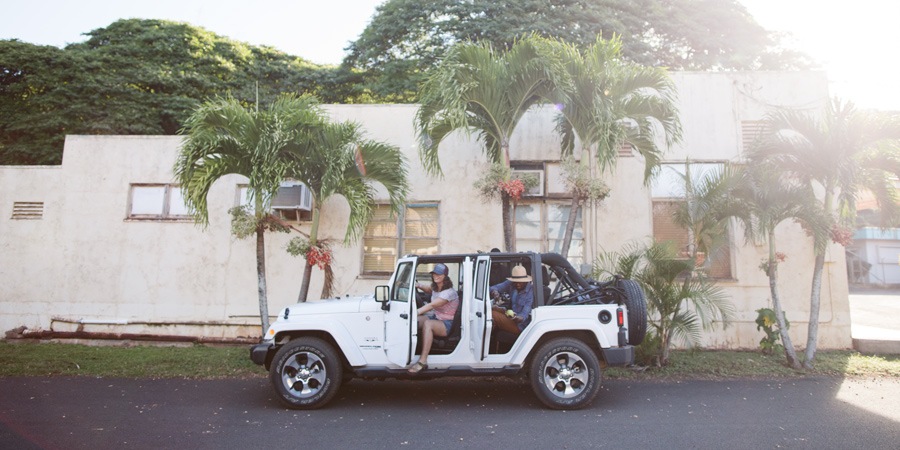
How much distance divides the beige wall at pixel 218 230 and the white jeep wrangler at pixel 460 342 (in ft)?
14.9

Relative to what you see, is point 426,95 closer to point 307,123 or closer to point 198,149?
point 307,123

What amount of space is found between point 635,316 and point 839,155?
191 inches

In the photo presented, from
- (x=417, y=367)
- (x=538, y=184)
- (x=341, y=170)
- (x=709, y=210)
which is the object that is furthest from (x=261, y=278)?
(x=709, y=210)

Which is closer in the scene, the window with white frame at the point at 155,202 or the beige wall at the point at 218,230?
the beige wall at the point at 218,230

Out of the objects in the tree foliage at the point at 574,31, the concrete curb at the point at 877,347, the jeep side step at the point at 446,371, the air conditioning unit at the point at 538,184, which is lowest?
the concrete curb at the point at 877,347

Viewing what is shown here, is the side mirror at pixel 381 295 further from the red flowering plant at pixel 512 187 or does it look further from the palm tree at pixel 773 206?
the palm tree at pixel 773 206

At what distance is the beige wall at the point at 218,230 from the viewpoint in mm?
11234

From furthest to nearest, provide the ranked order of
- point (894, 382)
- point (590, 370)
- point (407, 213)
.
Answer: point (407, 213) < point (894, 382) < point (590, 370)

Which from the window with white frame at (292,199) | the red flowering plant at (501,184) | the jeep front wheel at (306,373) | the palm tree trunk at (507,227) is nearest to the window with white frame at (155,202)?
the window with white frame at (292,199)

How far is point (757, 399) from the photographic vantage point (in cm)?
704

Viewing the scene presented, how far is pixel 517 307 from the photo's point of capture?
268 inches

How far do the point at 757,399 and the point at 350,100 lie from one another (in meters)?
20.1

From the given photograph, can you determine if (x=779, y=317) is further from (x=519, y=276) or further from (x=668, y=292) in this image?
(x=519, y=276)

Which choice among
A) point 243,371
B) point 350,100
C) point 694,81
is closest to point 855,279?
point 694,81
